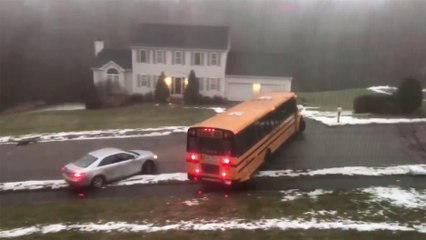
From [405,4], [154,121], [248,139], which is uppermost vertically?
[405,4]

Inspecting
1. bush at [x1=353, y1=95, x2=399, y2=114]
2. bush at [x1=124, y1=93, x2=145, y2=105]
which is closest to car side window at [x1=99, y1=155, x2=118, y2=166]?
bush at [x1=353, y1=95, x2=399, y2=114]

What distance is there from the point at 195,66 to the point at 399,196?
22.8 metres

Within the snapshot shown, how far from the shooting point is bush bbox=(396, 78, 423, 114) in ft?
72.3

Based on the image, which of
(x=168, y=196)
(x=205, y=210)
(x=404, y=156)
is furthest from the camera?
(x=404, y=156)

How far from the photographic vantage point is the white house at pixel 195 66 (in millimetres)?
31628

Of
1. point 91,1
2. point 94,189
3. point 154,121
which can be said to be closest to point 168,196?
point 94,189

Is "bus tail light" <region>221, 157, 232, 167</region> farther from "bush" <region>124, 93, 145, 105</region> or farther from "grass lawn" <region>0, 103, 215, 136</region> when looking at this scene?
"bush" <region>124, 93, 145, 105</region>

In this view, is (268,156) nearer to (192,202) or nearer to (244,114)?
(244,114)

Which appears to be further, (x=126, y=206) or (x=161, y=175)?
(x=161, y=175)

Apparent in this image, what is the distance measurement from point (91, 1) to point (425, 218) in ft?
130

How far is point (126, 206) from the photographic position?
446 inches

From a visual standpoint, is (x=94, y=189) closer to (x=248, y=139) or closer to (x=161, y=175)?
(x=161, y=175)

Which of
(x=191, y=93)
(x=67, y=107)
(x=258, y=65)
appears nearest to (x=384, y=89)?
(x=258, y=65)

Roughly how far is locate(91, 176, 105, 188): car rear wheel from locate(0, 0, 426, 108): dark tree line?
56.6 feet
